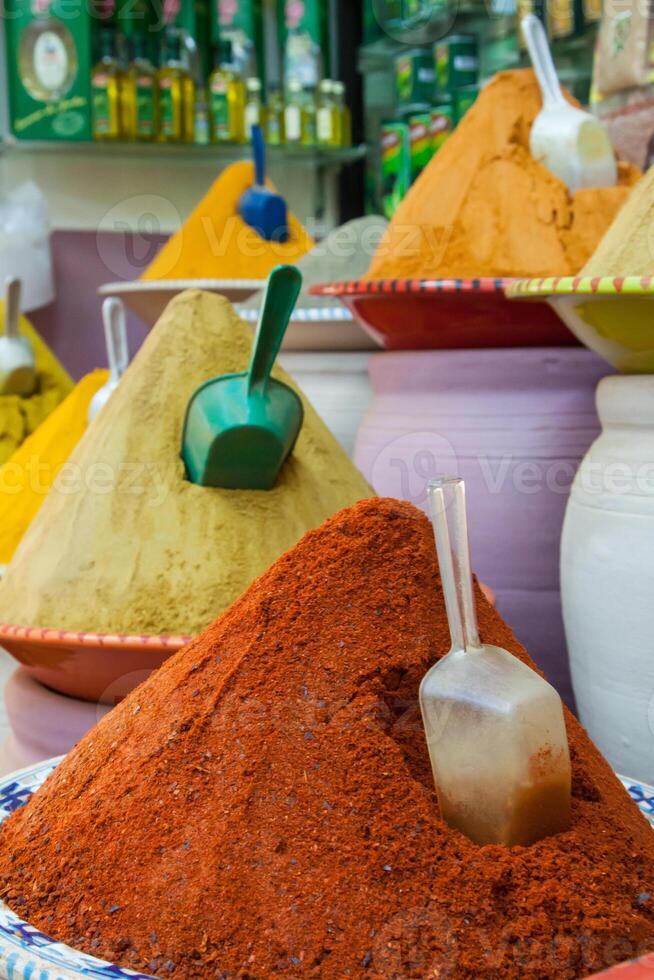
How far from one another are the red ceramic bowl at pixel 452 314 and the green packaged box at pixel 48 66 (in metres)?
1.58

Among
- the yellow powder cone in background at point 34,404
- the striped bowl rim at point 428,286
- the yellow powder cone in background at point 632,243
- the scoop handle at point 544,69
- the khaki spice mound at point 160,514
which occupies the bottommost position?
the yellow powder cone in background at point 34,404

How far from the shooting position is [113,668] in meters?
0.66

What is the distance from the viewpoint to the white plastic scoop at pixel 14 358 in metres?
1.41

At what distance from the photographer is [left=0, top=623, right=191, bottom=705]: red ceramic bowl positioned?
64cm

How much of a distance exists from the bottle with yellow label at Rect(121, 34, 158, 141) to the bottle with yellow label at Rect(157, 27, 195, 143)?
2cm

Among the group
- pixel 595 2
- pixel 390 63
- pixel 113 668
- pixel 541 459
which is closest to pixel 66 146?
pixel 390 63

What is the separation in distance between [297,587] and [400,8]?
2.14 m

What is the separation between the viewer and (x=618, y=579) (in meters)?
0.64

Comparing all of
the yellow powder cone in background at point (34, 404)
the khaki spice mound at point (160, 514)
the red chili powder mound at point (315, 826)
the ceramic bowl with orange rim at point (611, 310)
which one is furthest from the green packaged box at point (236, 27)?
the red chili powder mound at point (315, 826)

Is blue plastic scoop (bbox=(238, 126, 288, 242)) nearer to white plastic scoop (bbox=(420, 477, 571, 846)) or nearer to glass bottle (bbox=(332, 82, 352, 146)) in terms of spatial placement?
glass bottle (bbox=(332, 82, 352, 146))

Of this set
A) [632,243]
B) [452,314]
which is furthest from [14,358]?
[632,243]

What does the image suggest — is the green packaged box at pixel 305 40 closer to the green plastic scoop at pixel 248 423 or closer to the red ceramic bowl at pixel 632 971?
the green plastic scoop at pixel 248 423

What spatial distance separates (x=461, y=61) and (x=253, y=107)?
0.52 m

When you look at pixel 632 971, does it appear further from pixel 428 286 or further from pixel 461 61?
pixel 461 61
